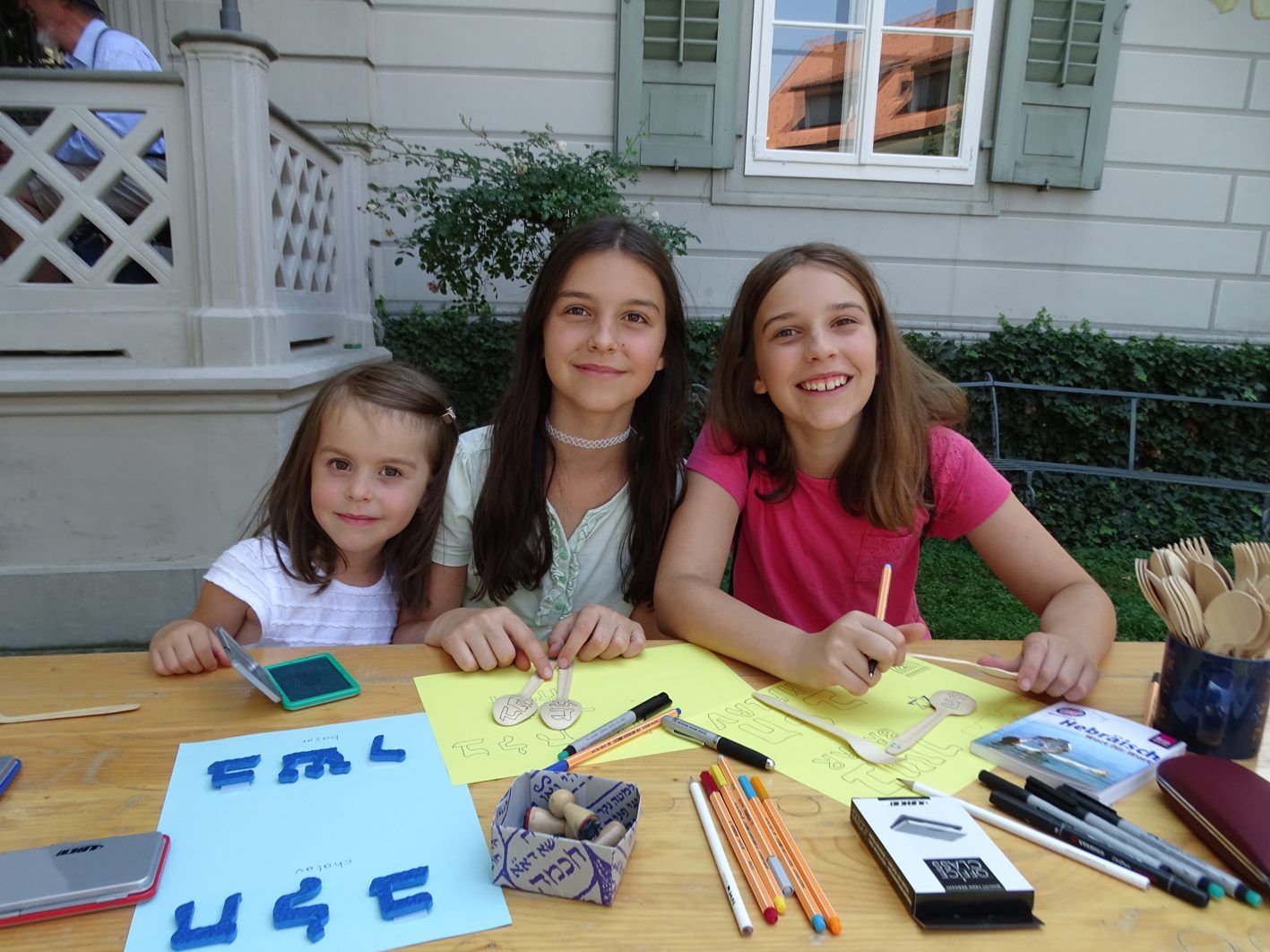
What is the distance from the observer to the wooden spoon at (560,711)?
0.94m

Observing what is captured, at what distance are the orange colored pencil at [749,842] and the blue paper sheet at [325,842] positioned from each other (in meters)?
0.23

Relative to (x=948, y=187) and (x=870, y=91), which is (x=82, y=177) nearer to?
(x=870, y=91)

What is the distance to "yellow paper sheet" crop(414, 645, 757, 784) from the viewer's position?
2.85ft

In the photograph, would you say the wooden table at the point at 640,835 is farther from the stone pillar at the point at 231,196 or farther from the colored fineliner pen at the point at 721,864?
the stone pillar at the point at 231,196

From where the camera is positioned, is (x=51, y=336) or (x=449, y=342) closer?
(x=51, y=336)

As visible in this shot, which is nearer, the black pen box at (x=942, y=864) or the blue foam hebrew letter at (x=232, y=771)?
the black pen box at (x=942, y=864)

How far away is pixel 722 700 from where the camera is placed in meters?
1.03

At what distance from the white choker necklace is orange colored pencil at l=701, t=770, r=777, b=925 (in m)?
0.96

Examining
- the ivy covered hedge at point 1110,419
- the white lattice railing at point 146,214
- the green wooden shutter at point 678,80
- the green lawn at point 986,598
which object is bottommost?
the green lawn at point 986,598

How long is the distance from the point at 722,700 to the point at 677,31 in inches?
173

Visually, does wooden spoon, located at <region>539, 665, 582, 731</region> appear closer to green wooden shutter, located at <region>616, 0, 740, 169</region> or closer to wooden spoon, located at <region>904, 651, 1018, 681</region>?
wooden spoon, located at <region>904, 651, 1018, 681</region>

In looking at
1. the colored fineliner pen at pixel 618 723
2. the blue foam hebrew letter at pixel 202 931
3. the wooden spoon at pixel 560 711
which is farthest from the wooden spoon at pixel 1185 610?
the blue foam hebrew letter at pixel 202 931

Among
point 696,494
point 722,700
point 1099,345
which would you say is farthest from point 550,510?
point 1099,345

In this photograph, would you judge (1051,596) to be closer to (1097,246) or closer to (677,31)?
(677,31)
